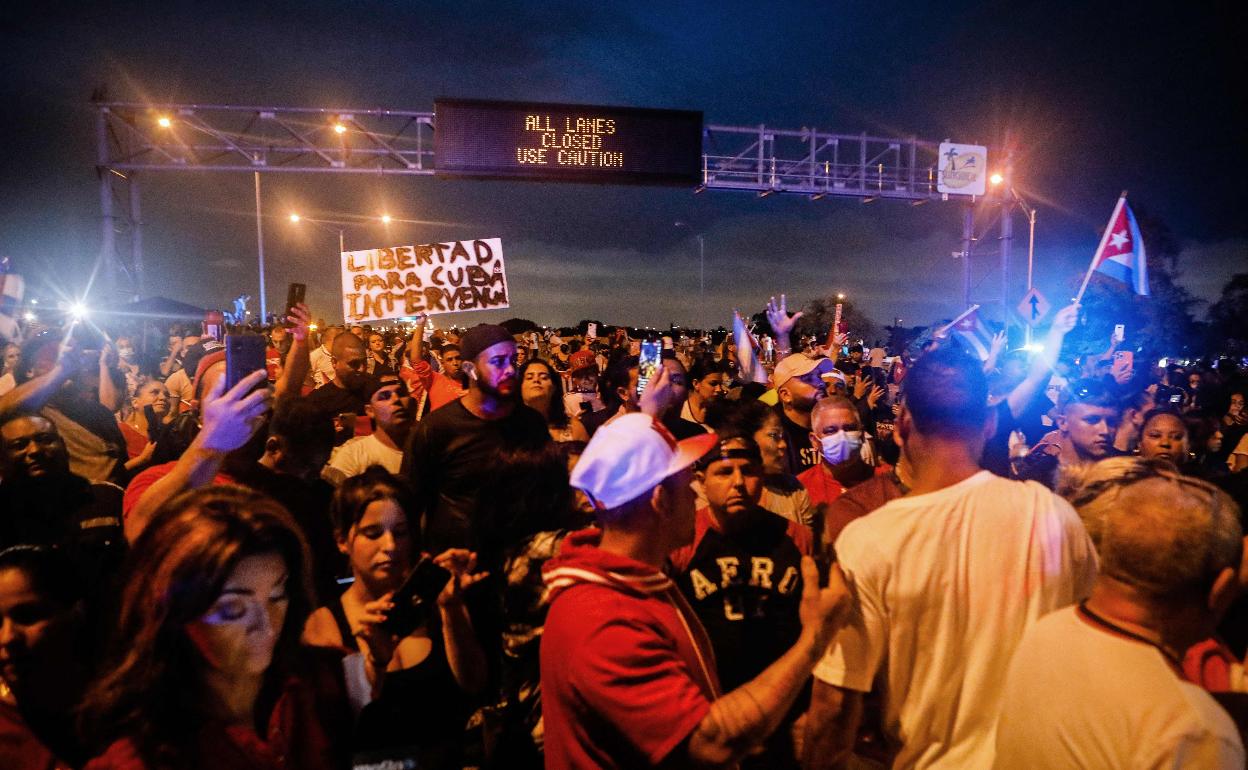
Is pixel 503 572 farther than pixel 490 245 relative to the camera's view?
No

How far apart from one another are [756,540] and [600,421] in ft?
11.2

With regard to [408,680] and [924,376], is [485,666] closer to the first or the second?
[408,680]

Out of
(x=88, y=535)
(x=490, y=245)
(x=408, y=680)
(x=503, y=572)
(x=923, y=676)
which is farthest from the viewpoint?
(x=490, y=245)

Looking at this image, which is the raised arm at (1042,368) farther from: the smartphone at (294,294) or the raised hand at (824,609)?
the smartphone at (294,294)

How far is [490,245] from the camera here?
9773 millimetres

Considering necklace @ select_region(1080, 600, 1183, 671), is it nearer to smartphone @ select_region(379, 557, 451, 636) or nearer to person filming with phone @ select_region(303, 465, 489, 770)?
person filming with phone @ select_region(303, 465, 489, 770)

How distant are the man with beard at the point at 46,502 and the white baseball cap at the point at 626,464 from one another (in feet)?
8.82

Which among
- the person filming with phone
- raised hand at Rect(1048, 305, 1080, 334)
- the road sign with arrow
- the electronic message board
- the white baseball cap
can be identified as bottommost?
the person filming with phone

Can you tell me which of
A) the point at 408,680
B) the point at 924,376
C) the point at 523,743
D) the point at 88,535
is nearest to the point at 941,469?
the point at 924,376

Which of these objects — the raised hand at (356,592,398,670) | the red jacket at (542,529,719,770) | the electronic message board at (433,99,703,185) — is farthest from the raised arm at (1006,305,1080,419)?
the electronic message board at (433,99,703,185)

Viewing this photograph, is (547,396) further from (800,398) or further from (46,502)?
(46,502)

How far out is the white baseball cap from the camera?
213 centimetres

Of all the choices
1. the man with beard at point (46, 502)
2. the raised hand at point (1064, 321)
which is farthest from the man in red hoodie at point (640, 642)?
the raised hand at point (1064, 321)

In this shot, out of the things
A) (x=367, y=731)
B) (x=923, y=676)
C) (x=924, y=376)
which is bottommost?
(x=367, y=731)
